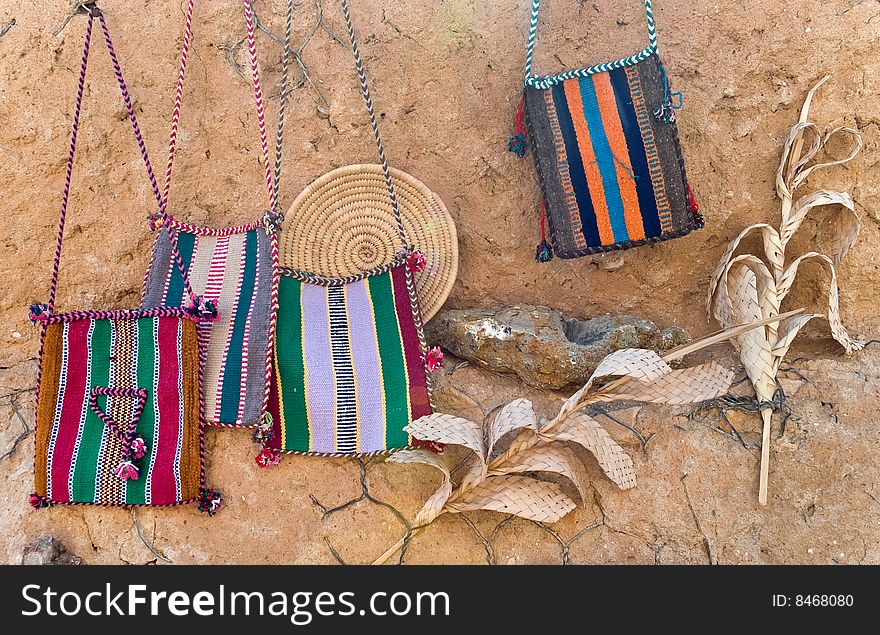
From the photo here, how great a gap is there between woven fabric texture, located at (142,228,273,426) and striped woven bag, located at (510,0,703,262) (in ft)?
2.63

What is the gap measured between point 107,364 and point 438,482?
893 millimetres

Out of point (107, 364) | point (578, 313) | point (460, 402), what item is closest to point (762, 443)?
point (578, 313)

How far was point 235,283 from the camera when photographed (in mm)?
2170

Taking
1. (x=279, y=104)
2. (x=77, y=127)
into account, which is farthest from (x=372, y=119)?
(x=77, y=127)

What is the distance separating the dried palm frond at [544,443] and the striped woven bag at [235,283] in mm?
445

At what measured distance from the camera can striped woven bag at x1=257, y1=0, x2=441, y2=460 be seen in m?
2.09

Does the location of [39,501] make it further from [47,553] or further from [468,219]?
[468,219]

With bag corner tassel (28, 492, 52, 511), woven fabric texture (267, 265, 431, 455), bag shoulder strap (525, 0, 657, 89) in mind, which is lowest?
bag corner tassel (28, 492, 52, 511)

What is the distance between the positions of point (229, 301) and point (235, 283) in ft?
0.17

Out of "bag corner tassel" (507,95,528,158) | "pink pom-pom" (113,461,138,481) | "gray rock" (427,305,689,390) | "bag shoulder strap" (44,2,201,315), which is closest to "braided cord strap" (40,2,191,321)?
"bag shoulder strap" (44,2,201,315)

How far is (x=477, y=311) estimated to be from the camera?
91.0 inches

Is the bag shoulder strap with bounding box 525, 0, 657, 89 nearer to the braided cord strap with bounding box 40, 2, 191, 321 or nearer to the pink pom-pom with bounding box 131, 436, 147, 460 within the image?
the braided cord strap with bounding box 40, 2, 191, 321

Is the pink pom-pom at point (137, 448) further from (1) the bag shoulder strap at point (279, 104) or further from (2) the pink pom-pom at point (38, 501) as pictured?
(1) the bag shoulder strap at point (279, 104)

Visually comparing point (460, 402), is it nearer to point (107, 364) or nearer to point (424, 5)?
point (107, 364)
